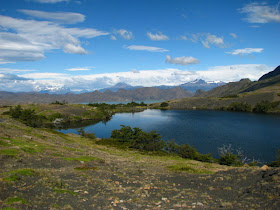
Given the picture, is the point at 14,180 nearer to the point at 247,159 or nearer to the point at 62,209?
the point at 62,209

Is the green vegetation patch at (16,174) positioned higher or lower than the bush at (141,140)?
higher

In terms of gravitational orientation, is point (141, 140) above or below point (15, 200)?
below

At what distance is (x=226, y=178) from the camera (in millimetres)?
20812

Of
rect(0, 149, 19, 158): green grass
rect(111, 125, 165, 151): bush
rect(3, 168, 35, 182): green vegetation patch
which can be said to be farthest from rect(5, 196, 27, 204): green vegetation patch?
rect(111, 125, 165, 151): bush

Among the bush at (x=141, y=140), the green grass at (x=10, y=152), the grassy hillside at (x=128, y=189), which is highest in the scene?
the green grass at (x=10, y=152)

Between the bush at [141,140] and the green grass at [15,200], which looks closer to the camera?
the green grass at [15,200]

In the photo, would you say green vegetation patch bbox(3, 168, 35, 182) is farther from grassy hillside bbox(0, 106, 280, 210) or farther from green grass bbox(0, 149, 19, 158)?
green grass bbox(0, 149, 19, 158)

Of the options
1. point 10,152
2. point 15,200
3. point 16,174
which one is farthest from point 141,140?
point 15,200

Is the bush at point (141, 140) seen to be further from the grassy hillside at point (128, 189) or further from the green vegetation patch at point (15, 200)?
the green vegetation patch at point (15, 200)

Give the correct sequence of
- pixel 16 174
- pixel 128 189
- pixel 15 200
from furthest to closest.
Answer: pixel 128 189 → pixel 16 174 → pixel 15 200

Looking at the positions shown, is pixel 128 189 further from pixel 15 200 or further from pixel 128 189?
pixel 15 200

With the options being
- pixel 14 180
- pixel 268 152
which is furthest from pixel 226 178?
pixel 268 152

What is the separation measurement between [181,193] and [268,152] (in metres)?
62.5

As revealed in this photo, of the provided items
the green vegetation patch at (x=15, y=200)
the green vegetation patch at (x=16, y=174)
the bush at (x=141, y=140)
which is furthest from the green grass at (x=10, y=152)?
the bush at (x=141, y=140)
